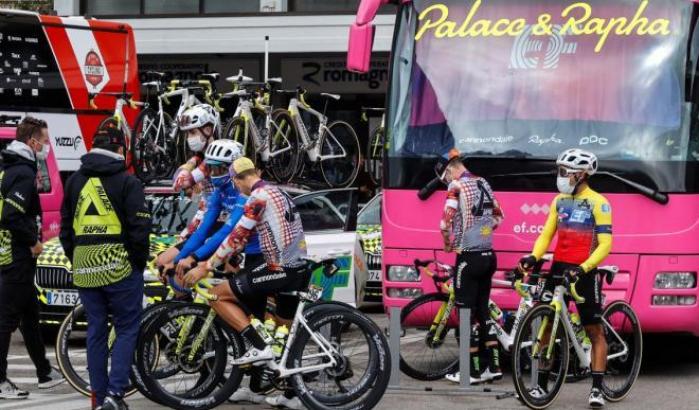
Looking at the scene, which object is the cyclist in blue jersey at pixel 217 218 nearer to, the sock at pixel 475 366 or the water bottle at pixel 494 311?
the sock at pixel 475 366

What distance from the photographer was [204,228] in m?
10.8

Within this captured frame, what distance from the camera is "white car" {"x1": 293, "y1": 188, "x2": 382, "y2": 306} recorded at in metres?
14.7

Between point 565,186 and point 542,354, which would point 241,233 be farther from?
point 565,186

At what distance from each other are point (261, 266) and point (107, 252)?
1.09 metres

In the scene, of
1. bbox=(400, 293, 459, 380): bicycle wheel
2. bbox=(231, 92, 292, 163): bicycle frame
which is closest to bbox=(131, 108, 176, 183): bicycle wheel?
bbox=(231, 92, 292, 163): bicycle frame

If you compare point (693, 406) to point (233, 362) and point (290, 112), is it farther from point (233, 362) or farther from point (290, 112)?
point (290, 112)

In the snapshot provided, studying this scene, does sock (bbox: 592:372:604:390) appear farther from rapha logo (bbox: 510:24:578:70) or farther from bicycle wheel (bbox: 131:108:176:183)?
bicycle wheel (bbox: 131:108:176:183)

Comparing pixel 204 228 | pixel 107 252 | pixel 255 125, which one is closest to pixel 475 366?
pixel 204 228

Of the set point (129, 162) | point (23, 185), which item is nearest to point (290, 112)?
point (129, 162)

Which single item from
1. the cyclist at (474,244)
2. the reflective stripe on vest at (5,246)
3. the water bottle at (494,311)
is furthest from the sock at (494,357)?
the reflective stripe on vest at (5,246)

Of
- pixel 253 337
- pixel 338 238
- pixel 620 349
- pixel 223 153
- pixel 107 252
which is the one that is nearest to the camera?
pixel 107 252

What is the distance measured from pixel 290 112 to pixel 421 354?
24.9 ft

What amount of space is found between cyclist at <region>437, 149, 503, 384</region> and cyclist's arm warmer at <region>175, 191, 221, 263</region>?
194cm

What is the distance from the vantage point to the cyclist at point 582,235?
11.0 m
